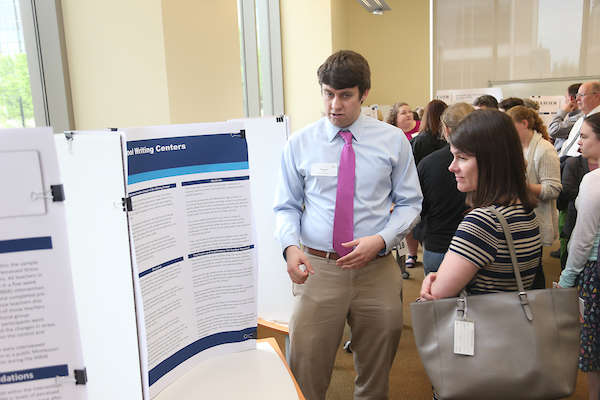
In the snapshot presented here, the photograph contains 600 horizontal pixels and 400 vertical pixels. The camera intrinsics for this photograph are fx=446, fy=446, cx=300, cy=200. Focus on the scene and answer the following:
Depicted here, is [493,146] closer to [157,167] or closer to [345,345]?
[157,167]

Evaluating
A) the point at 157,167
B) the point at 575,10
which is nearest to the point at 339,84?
the point at 157,167

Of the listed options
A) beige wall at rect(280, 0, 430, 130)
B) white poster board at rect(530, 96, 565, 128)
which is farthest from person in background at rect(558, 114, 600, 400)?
beige wall at rect(280, 0, 430, 130)

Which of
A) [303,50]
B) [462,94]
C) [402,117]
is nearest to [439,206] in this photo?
[402,117]

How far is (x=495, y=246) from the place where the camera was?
132 centimetres

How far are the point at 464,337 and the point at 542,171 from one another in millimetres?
2257

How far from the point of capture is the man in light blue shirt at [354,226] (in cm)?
168

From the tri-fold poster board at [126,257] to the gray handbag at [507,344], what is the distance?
0.58m

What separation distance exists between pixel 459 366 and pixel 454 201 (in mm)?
1308

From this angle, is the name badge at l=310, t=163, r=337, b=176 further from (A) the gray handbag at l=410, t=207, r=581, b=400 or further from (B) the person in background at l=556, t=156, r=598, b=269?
(B) the person in background at l=556, t=156, r=598, b=269

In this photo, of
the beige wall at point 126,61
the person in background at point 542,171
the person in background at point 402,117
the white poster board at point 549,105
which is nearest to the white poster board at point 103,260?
the beige wall at point 126,61

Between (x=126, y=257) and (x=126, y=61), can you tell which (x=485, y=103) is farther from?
(x=126, y=257)

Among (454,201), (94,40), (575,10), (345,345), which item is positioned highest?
(575,10)

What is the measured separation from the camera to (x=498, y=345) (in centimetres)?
127

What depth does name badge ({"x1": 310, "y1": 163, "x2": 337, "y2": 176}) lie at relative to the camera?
1.70 meters
